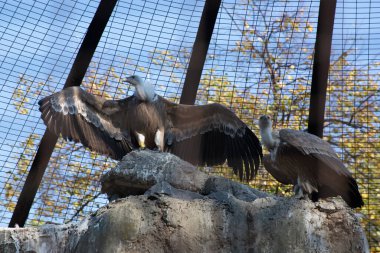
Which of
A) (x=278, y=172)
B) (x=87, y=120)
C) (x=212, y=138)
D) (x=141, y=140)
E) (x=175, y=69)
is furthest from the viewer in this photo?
(x=175, y=69)

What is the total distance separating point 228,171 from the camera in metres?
9.32

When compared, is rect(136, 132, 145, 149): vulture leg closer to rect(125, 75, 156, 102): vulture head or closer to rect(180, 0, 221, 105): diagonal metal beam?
rect(125, 75, 156, 102): vulture head

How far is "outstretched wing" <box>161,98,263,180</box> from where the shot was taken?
7793 millimetres

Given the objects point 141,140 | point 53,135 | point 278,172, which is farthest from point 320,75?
point 53,135

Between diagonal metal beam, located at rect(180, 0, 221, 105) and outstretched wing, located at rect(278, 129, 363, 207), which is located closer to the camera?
outstretched wing, located at rect(278, 129, 363, 207)

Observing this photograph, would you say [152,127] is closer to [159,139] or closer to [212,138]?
[159,139]

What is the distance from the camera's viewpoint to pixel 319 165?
21.5ft

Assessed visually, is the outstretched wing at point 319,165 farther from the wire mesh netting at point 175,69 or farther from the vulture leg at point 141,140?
the wire mesh netting at point 175,69

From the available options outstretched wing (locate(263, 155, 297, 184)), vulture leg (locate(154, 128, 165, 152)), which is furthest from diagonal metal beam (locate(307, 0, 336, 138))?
vulture leg (locate(154, 128, 165, 152))

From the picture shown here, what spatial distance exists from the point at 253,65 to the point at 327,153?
3.29 metres

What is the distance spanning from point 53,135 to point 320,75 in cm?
333

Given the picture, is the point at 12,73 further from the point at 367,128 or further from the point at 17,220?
the point at 367,128

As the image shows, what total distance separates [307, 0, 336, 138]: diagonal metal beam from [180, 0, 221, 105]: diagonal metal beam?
1.39 m

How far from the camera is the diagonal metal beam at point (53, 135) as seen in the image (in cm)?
856
